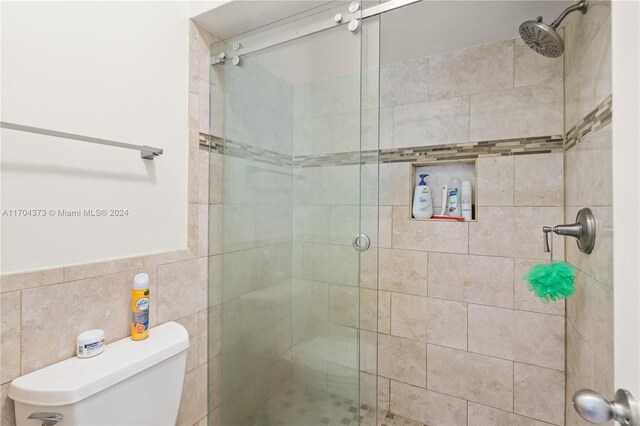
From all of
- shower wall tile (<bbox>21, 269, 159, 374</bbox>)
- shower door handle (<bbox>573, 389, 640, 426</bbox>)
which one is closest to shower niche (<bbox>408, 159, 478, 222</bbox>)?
shower door handle (<bbox>573, 389, 640, 426</bbox>)

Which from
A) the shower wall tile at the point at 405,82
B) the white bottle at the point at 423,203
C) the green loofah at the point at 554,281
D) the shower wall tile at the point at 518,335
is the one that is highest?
the shower wall tile at the point at 405,82

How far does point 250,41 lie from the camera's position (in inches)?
51.8

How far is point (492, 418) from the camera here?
1.57m

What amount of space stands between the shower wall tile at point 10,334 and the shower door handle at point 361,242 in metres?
0.98

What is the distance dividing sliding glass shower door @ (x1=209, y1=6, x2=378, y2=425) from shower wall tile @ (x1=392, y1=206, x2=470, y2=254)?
439mm

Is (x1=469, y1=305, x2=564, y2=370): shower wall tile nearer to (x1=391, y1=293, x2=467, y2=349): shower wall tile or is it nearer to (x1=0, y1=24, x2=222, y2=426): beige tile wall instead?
(x1=391, y1=293, x2=467, y2=349): shower wall tile

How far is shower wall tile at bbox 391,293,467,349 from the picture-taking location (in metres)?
1.65

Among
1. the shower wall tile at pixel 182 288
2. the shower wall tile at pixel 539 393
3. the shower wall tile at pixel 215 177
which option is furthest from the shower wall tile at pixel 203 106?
the shower wall tile at pixel 539 393

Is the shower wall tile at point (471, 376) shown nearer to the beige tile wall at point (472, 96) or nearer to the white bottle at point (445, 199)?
the white bottle at point (445, 199)

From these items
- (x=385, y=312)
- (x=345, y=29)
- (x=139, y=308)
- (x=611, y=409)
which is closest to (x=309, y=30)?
(x=345, y=29)

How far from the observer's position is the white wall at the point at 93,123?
31.2 inches

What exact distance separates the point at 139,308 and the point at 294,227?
2.00 feet

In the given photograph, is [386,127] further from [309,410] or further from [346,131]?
[309,410]

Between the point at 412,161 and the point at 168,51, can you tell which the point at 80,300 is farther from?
the point at 412,161
